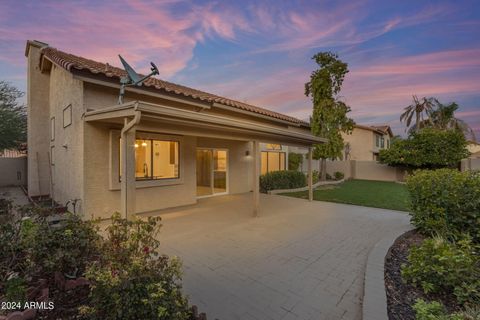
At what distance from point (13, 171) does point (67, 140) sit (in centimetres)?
987

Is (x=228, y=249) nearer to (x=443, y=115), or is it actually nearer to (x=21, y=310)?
(x=21, y=310)

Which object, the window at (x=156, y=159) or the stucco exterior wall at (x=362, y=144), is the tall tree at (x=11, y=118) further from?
the stucco exterior wall at (x=362, y=144)

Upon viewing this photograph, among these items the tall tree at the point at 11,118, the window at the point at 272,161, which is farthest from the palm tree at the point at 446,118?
the tall tree at the point at 11,118

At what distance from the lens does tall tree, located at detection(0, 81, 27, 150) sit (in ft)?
49.2

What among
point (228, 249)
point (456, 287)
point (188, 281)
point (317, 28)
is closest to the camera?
point (456, 287)

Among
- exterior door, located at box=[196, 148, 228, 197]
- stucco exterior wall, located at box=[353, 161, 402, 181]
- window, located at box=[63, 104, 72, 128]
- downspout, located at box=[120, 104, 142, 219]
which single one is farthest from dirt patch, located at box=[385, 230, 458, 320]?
stucco exterior wall, located at box=[353, 161, 402, 181]

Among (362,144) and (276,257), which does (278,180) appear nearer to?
(276,257)

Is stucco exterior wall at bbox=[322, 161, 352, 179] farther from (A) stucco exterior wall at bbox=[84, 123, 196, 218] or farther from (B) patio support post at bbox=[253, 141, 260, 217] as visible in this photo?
(A) stucco exterior wall at bbox=[84, 123, 196, 218]

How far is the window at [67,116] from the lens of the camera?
752cm

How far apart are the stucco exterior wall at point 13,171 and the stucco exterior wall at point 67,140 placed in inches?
236

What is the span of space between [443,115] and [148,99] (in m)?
37.1

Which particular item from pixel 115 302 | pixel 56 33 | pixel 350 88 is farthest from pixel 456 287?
pixel 350 88

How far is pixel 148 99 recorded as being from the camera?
26.4 ft

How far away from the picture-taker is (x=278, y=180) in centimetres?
1292
